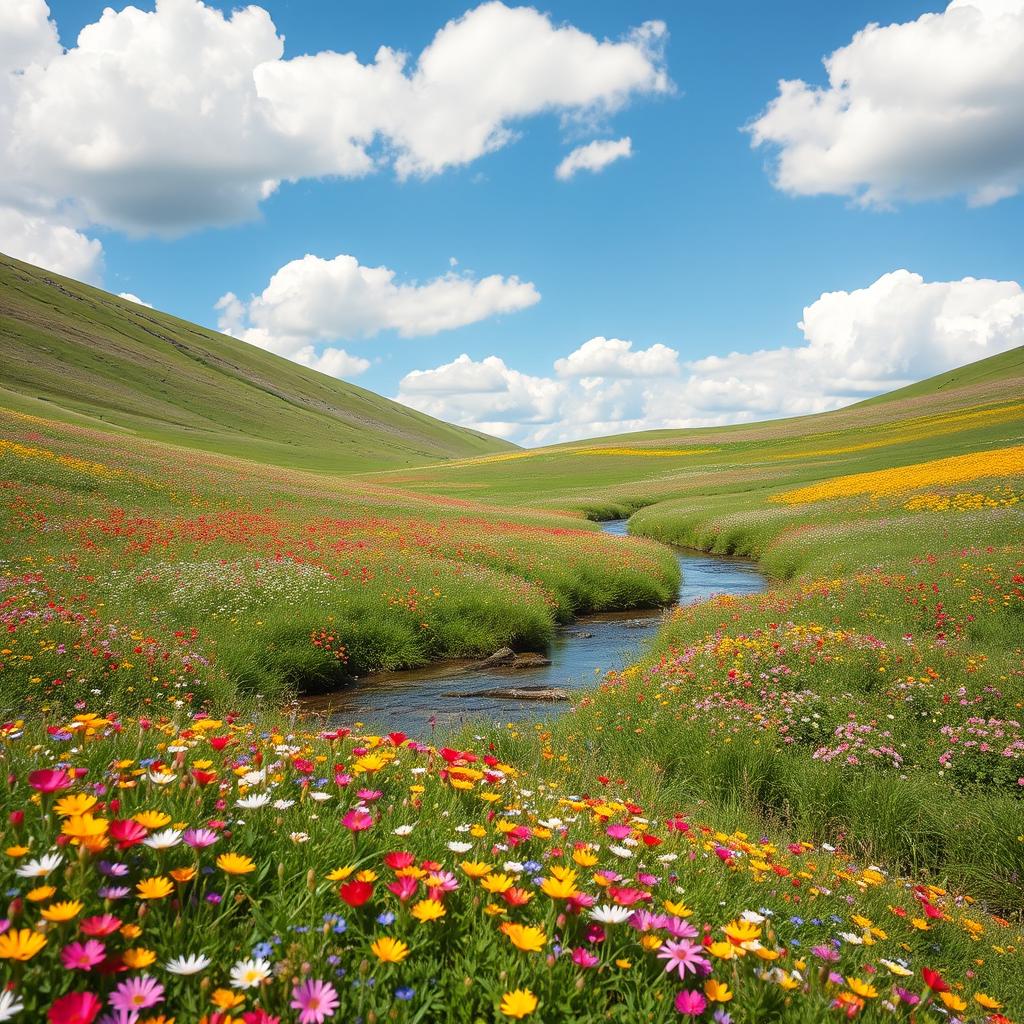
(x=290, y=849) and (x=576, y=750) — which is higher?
(x=290, y=849)

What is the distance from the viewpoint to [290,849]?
2910mm

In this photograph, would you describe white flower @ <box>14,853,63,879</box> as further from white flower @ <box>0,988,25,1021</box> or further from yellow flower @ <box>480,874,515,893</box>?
yellow flower @ <box>480,874,515,893</box>

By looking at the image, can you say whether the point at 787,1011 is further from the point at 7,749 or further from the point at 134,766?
the point at 7,749

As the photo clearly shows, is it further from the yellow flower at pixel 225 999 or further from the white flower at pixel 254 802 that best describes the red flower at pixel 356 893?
the white flower at pixel 254 802

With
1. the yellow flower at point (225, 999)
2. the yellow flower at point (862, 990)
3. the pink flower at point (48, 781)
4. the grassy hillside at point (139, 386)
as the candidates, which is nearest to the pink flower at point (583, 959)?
the yellow flower at point (862, 990)

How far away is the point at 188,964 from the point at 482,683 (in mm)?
13476

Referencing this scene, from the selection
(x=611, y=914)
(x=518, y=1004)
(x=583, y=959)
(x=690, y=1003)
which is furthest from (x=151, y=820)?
(x=690, y=1003)

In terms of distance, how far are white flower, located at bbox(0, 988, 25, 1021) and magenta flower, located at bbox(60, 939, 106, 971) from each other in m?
0.13

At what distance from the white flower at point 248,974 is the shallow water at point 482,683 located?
20.8 ft

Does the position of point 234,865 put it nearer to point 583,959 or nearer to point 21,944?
point 21,944

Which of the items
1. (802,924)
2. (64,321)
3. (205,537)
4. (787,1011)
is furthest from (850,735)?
(64,321)

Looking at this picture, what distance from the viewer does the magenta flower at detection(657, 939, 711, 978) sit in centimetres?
235

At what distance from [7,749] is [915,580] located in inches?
736

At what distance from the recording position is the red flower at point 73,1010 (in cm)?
168
